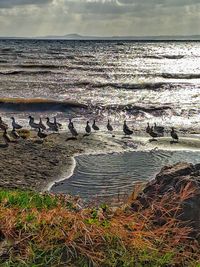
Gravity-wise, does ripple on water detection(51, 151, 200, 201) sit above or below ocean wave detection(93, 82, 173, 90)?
above

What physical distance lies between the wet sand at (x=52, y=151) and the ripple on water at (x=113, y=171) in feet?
1.59

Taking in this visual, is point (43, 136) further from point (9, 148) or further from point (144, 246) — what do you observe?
point (144, 246)

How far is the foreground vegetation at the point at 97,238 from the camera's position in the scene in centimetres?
569

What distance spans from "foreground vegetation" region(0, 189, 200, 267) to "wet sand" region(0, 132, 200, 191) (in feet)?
22.1

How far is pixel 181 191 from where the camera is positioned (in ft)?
21.8

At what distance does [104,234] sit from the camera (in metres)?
5.91

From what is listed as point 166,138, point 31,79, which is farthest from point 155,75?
point 166,138

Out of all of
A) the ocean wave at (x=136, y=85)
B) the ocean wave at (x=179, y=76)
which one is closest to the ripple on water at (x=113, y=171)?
the ocean wave at (x=136, y=85)

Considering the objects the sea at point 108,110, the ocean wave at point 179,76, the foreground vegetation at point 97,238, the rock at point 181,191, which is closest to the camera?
the foreground vegetation at point 97,238

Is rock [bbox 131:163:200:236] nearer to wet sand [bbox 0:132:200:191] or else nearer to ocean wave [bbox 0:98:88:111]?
wet sand [bbox 0:132:200:191]

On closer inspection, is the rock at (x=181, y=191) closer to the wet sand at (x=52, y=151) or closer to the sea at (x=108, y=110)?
the sea at (x=108, y=110)

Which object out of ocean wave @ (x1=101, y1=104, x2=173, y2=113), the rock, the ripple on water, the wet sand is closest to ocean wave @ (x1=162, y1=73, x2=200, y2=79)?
ocean wave @ (x1=101, y1=104, x2=173, y2=113)

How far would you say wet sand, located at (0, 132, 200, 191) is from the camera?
13.9 meters

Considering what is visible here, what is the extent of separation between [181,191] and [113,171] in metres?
8.48
